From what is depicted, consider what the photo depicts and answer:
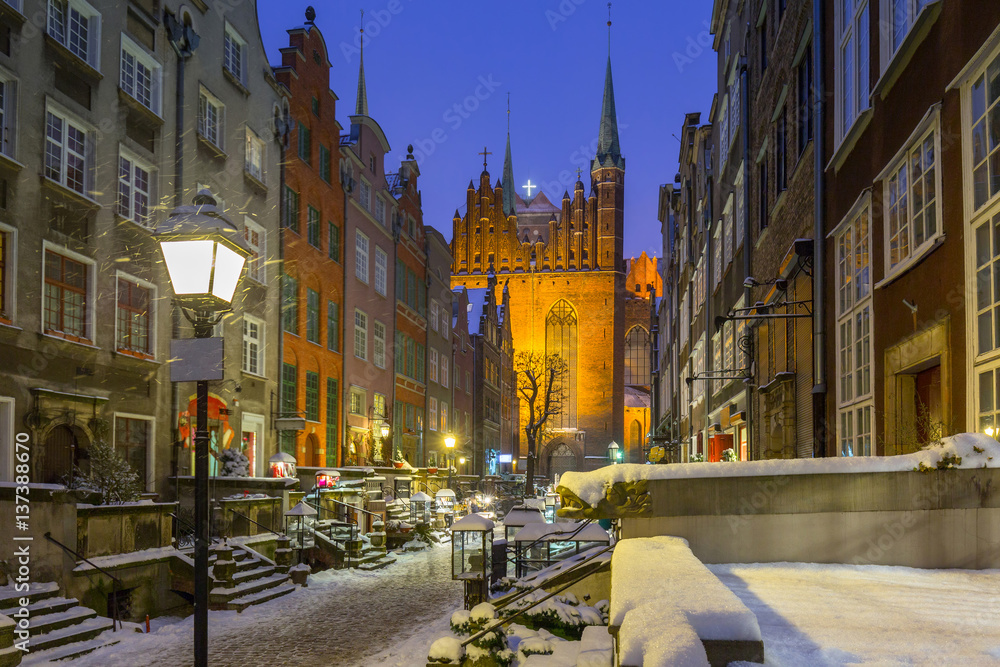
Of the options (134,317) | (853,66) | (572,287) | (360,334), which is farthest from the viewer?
(572,287)

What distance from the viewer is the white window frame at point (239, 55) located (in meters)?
24.2

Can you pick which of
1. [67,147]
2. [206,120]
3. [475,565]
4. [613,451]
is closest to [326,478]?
[475,565]

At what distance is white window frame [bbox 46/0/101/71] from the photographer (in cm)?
1692

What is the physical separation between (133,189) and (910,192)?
16635 mm

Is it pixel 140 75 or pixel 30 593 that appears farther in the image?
pixel 140 75

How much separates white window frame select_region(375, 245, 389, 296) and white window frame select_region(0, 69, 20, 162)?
22363 millimetres

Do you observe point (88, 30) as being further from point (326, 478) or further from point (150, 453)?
point (326, 478)

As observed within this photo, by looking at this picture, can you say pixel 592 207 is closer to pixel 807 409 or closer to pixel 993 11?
pixel 807 409

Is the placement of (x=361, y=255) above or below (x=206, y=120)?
below

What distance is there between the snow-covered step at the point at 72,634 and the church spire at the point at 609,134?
7062 centimetres

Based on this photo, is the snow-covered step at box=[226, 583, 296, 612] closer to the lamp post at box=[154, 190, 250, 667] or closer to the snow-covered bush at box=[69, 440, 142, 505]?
the snow-covered bush at box=[69, 440, 142, 505]

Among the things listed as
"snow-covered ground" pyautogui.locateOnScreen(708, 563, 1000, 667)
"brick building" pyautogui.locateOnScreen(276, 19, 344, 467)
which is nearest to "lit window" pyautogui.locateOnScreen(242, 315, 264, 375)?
"brick building" pyautogui.locateOnScreen(276, 19, 344, 467)

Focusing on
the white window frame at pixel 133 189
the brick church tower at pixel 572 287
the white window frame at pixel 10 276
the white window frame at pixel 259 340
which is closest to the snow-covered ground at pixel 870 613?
the white window frame at pixel 10 276

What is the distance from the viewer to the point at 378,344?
38.0m
